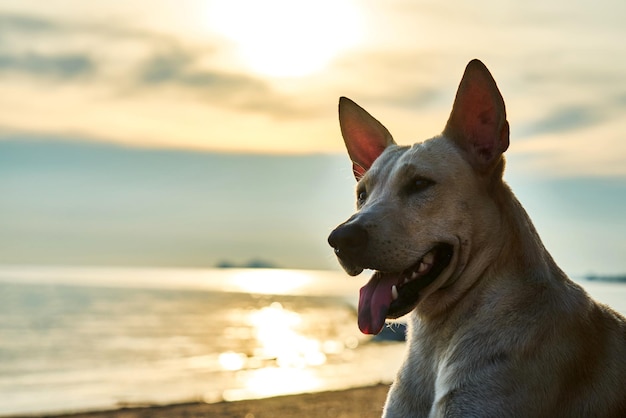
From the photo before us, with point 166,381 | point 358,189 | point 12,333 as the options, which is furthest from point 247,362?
point 358,189

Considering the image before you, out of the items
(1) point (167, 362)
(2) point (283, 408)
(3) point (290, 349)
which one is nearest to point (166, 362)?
(1) point (167, 362)

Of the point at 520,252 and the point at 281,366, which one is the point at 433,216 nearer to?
the point at 520,252

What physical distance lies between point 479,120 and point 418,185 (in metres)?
0.56

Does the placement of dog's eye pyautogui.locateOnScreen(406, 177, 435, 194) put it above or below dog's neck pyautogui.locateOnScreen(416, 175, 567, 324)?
above

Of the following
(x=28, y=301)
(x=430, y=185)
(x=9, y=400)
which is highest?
(x=28, y=301)

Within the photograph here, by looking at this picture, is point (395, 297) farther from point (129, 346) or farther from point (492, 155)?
point (129, 346)

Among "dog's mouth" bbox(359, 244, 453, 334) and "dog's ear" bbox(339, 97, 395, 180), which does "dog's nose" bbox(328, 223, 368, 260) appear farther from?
"dog's ear" bbox(339, 97, 395, 180)

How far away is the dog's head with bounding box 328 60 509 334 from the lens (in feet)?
18.0

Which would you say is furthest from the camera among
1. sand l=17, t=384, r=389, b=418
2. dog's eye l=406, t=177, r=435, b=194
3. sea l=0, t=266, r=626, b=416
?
sea l=0, t=266, r=626, b=416

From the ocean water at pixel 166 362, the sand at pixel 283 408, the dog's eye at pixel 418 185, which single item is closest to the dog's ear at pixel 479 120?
the dog's eye at pixel 418 185

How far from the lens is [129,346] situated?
56.5 m

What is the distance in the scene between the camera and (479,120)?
226 inches

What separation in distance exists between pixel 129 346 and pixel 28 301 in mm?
74280

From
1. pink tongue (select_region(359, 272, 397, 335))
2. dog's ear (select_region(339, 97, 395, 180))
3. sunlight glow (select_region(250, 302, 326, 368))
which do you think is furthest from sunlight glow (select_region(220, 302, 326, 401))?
pink tongue (select_region(359, 272, 397, 335))
